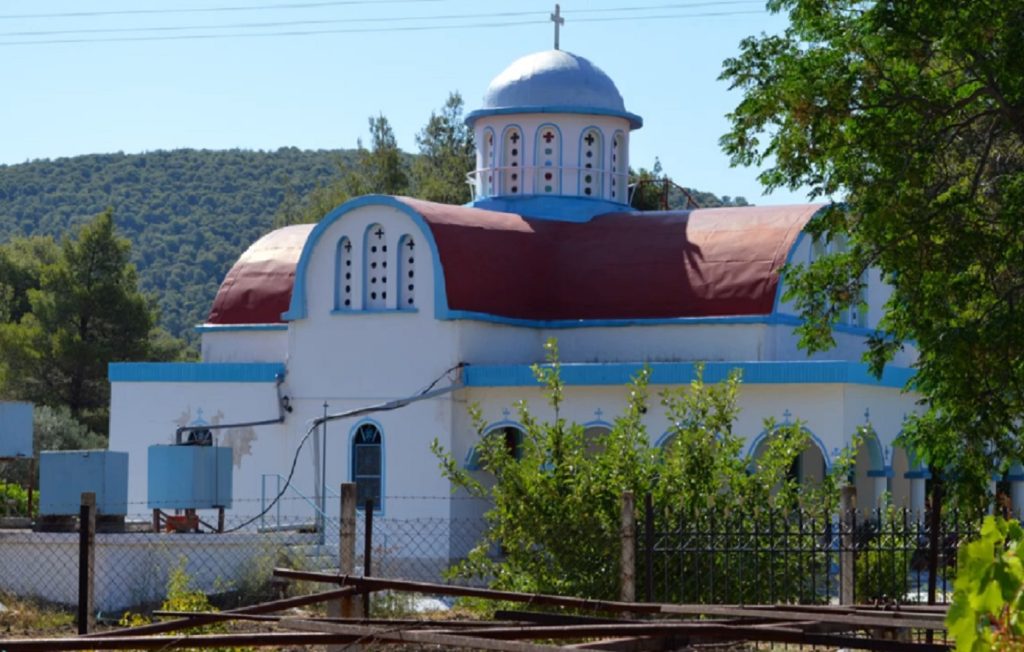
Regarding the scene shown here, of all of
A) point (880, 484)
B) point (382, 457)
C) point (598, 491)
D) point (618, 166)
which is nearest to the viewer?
point (598, 491)

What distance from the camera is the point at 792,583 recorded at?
44.1ft

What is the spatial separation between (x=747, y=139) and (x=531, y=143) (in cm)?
1343

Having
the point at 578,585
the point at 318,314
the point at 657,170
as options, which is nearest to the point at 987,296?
the point at 578,585

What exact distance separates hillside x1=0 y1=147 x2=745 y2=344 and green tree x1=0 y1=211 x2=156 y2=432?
32.8m

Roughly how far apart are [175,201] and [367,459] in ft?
199

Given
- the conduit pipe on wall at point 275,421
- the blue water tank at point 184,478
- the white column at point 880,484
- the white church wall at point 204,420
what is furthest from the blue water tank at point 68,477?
the white column at point 880,484

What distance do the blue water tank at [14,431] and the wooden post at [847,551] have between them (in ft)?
42.4

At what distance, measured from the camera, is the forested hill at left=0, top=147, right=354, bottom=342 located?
78188mm

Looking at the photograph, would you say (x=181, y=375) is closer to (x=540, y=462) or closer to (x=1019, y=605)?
(x=540, y=462)

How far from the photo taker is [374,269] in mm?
25688

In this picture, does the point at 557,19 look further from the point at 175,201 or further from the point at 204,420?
the point at 175,201

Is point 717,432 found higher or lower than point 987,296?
lower

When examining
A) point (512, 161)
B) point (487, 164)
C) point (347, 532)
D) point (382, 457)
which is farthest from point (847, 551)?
point (487, 164)

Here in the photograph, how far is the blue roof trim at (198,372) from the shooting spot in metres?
26.4
